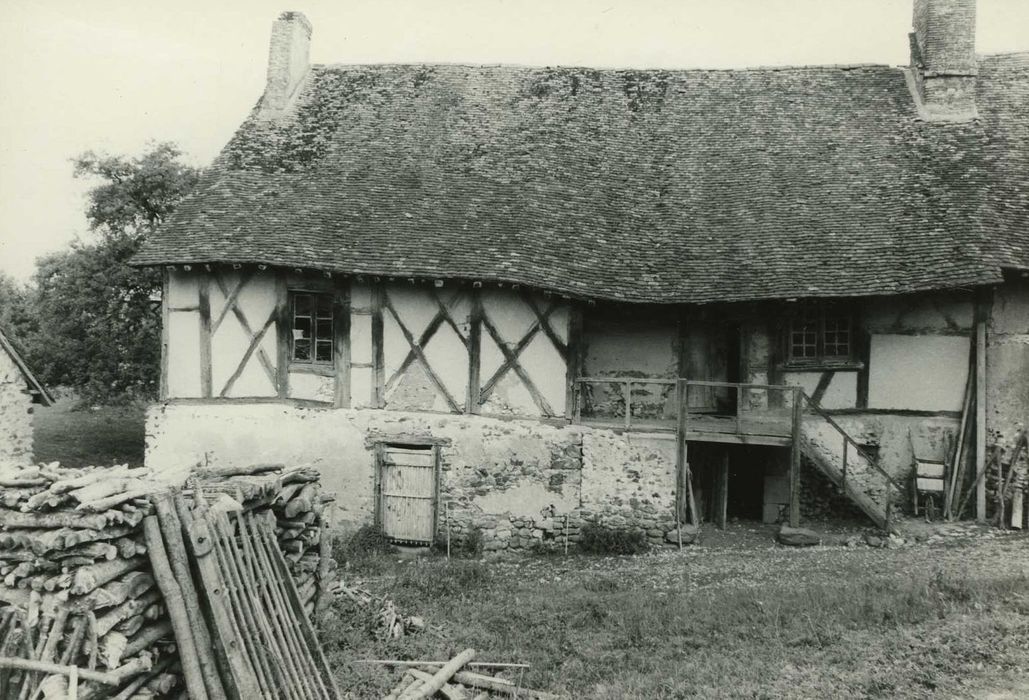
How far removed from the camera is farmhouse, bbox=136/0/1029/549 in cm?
1314

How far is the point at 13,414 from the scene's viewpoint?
15.6 m

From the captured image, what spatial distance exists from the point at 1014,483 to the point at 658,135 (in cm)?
1003

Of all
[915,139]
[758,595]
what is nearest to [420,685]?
[758,595]

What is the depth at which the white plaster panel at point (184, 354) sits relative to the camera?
46.0ft

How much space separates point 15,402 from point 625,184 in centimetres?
1393

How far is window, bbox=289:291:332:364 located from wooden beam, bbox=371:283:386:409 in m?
0.92

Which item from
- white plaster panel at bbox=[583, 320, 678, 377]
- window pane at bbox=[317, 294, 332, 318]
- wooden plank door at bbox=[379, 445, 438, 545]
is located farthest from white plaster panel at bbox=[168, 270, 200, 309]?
white plaster panel at bbox=[583, 320, 678, 377]

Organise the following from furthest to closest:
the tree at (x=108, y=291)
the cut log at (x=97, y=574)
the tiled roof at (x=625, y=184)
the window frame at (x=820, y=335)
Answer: the tree at (x=108, y=291), the window frame at (x=820, y=335), the tiled roof at (x=625, y=184), the cut log at (x=97, y=574)

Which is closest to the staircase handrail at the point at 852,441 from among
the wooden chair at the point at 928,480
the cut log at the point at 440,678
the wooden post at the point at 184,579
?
the wooden chair at the point at 928,480

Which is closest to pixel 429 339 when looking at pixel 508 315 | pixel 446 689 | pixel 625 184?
pixel 508 315

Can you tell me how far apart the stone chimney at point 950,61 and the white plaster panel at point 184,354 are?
1615cm

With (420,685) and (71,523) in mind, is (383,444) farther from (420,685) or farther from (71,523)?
(71,523)

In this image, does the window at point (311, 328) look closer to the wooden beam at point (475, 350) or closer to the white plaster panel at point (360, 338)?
the white plaster panel at point (360, 338)

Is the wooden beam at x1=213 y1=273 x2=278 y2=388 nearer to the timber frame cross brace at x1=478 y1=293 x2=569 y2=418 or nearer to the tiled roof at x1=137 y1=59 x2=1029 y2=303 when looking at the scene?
the tiled roof at x1=137 y1=59 x2=1029 y2=303
